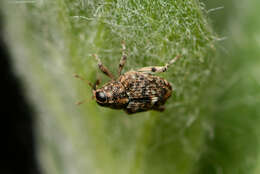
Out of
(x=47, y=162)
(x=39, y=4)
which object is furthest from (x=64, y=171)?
(x=39, y=4)

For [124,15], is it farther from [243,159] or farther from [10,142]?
[10,142]

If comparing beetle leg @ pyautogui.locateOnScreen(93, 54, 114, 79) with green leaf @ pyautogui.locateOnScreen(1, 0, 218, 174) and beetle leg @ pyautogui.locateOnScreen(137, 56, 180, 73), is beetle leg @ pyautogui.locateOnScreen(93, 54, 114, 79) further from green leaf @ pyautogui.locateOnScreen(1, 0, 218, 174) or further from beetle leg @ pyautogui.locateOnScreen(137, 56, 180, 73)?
beetle leg @ pyautogui.locateOnScreen(137, 56, 180, 73)

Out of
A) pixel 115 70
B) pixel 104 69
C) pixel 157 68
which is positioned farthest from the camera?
pixel 115 70

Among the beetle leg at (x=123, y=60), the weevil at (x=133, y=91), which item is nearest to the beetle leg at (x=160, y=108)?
the weevil at (x=133, y=91)

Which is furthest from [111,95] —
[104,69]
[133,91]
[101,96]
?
[104,69]

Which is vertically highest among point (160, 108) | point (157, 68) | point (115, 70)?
point (157, 68)

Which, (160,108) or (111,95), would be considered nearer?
(160,108)

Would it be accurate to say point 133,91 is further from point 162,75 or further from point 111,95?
point 162,75

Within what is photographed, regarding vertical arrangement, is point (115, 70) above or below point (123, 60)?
below
